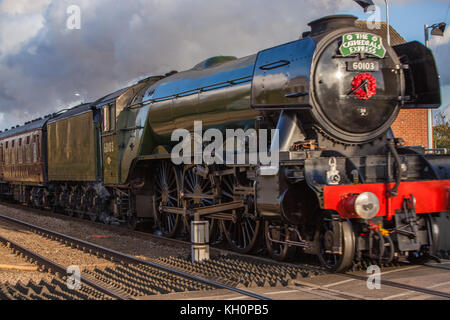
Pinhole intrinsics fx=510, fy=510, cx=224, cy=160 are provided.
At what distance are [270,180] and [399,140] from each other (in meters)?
2.14

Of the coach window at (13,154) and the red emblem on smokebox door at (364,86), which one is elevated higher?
the red emblem on smokebox door at (364,86)

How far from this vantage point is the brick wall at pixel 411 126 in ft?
57.1

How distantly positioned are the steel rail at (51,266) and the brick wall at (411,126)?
41.3 ft

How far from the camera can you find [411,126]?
1756 cm

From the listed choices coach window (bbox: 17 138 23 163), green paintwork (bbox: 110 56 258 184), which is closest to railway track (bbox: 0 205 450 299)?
green paintwork (bbox: 110 56 258 184)

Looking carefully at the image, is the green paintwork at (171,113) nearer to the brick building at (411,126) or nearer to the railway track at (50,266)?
the railway track at (50,266)

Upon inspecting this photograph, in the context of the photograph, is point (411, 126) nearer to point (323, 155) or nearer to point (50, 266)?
point (323, 155)

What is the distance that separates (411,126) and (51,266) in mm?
13609

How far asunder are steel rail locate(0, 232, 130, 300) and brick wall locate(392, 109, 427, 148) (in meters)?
12.6

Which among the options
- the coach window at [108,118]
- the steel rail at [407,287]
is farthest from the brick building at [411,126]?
the steel rail at [407,287]

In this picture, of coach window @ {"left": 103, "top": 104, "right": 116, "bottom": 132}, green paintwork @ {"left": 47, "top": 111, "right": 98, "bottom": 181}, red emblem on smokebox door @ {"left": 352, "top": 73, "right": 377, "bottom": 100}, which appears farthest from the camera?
green paintwork @ {"left": 47, "top": 111, "right": 98, "bottom": 181}

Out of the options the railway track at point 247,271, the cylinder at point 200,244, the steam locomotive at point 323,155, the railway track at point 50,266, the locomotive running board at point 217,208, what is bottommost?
the railway track at point 50,266

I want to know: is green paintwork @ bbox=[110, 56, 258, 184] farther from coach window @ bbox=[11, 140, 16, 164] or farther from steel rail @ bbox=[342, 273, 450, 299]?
coach window @ bbox=[11, 140, 16, 164]

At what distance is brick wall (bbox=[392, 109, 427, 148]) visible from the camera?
1739 cm
